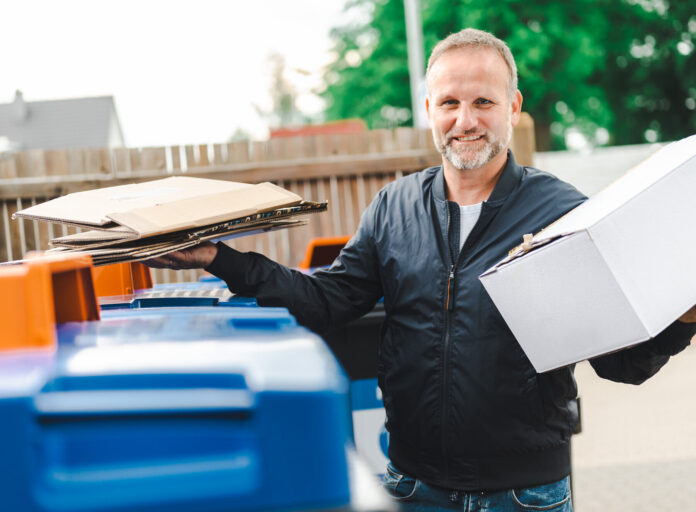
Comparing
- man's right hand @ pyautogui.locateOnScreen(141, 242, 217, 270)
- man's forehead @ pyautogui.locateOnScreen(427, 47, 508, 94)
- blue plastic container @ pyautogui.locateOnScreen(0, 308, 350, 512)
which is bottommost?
blue plastic container @ pyautogui.locateOnScreen(0, 308, 350, 512)

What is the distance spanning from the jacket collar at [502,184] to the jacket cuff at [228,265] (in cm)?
58

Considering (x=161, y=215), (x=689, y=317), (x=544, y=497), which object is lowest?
(x=544, y=497)

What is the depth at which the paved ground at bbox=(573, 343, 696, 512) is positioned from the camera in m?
4.05

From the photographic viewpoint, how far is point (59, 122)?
2280cm

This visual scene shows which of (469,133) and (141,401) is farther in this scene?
(469,133)

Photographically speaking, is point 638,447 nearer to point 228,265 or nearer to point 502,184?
point 502,184

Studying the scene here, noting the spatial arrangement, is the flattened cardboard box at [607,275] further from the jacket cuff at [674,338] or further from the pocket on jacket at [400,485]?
the pocket on jacket at [400,485]

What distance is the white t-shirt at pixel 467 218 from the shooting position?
1981 millimetres

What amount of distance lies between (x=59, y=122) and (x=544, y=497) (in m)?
23.5

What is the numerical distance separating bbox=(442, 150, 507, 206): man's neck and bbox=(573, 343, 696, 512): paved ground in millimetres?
2531

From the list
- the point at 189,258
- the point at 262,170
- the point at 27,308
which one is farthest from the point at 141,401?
the point at 262,170

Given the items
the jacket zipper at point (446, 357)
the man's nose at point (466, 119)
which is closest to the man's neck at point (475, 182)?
the man's nose at point (466, 119)

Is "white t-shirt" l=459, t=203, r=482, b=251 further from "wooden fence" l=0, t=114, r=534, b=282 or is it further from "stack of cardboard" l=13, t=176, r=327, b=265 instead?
"wooden fence" l=0, t=114, r=534, b=282

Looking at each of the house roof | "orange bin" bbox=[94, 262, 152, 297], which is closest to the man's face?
"orange bin" bbox=[94, 262, 152, 297]
